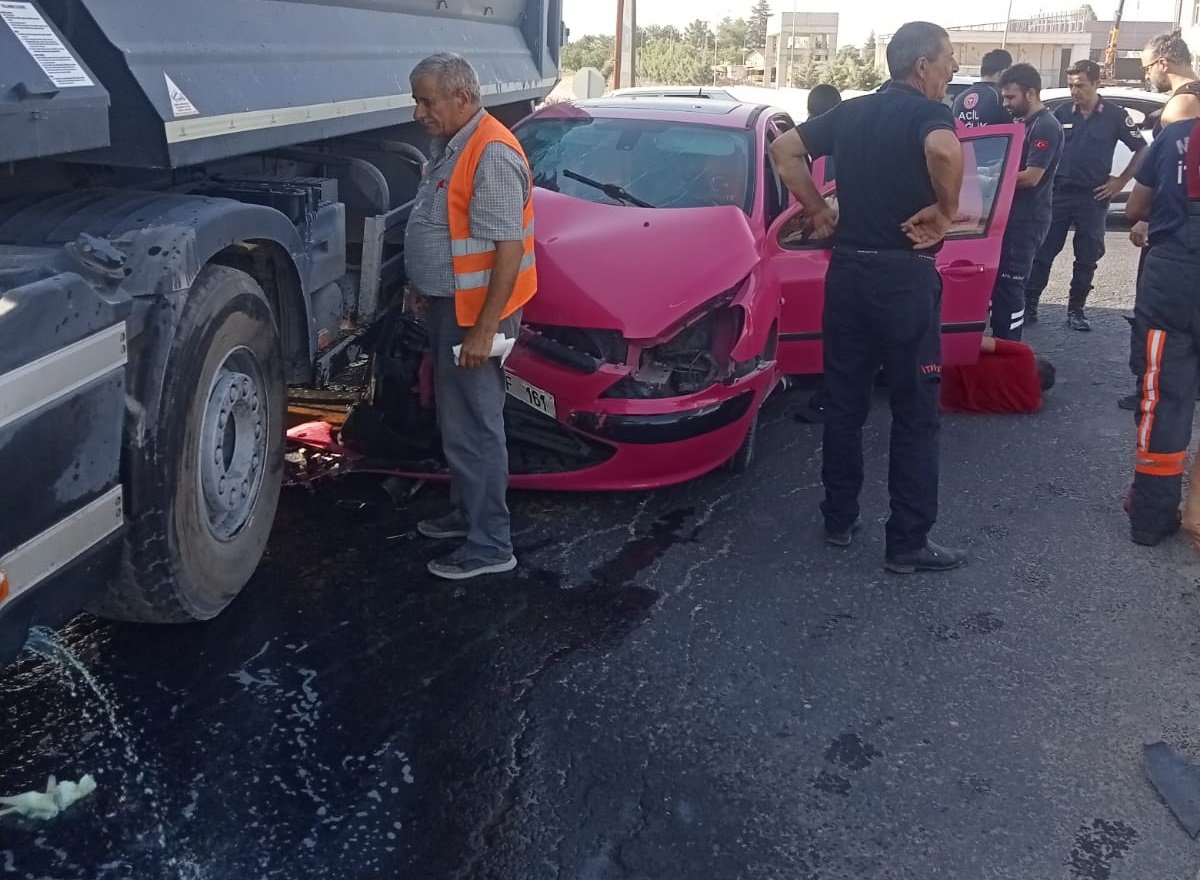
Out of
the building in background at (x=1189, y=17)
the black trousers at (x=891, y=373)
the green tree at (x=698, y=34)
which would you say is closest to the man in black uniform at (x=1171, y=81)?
the black trousers at (x=891, y=373)

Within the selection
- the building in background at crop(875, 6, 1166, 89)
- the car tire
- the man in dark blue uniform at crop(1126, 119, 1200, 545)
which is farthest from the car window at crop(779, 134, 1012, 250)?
the building in background at crop(875, 6, 1166, 89)

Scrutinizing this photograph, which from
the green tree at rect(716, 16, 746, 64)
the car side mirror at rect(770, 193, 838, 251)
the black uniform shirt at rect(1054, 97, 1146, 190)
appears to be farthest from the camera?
the green tree at rect(716, 16, 746, 64)

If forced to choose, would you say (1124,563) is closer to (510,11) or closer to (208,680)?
(208,680)

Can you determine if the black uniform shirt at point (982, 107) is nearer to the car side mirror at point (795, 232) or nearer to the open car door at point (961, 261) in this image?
the open car door at point (961, 261)

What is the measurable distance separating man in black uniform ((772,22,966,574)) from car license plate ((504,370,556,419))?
1061 millimetres

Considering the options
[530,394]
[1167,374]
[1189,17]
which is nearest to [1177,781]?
[1167,374]

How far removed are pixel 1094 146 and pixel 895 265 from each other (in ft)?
15.4

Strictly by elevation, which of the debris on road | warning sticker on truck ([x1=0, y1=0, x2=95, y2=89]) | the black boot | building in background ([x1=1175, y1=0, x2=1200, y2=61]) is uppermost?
building in background ([x1=1175, y1=0, x2=1200, y2=61])

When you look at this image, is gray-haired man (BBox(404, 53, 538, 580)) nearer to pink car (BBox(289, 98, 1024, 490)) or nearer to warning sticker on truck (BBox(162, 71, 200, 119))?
pink car (BBox(289, 98, 1024, 490))

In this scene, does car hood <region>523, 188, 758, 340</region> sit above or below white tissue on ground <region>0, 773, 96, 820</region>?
above

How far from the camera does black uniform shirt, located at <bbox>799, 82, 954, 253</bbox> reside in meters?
3.94

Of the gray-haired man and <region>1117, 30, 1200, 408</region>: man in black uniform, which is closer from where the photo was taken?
the gray-haired man

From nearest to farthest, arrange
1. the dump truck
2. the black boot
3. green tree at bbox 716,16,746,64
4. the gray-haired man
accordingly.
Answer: the dump truck → the gray-haired man → the black boot → green tree at bbox 716,16,746,64

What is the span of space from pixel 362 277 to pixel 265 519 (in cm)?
119
